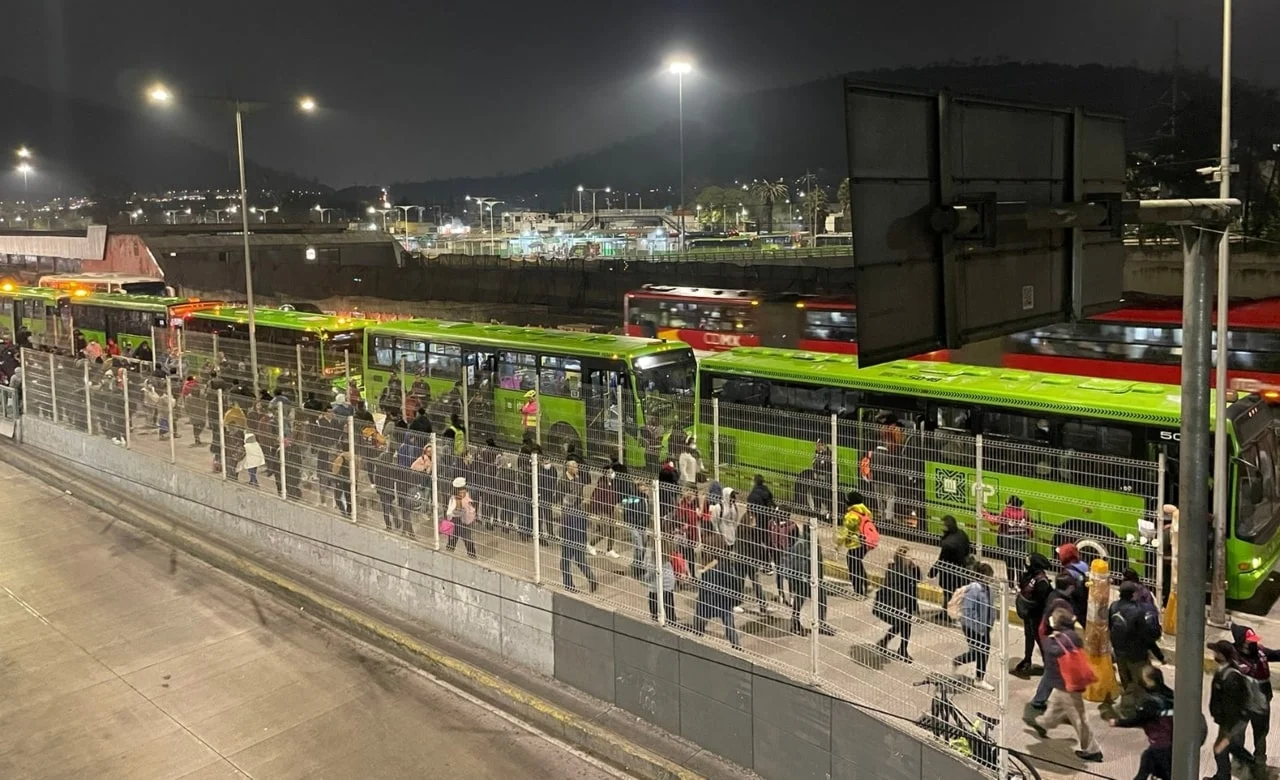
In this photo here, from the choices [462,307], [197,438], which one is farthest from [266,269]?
[197,438]

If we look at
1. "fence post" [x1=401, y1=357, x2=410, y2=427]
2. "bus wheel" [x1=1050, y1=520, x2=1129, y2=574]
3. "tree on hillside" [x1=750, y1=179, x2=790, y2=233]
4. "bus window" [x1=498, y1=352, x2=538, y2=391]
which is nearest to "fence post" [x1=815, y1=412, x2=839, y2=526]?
"bus wheel" [x1=1050, y1=520, x2=1129, y2=574]

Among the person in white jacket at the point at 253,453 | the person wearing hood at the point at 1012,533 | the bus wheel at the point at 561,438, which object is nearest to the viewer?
the person wearing hood at the point at 1012,533

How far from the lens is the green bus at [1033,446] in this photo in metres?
10.7

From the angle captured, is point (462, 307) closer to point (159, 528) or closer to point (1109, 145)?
point (159, 528)

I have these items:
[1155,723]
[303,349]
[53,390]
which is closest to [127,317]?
[303,349]

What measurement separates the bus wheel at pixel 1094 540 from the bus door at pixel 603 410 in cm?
667

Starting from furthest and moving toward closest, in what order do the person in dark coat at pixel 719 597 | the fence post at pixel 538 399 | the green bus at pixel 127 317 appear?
the green bus at pixel 127 317 < the fence post at pixel 538 399 < the person in dark coat at pixel 719 597

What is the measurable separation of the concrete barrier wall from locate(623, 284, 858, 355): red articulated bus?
15.2 metres

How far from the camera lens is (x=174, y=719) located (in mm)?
9438

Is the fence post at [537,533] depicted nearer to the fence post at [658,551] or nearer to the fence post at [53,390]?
the fence post at [658,551]

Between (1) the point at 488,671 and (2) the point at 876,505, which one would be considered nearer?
(1) the point at 488,671

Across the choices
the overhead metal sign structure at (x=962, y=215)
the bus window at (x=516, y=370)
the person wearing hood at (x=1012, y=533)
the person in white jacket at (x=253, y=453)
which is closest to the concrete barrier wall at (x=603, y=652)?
the person in white jacket at (x=253, y=453)

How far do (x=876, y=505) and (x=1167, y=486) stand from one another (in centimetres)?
315

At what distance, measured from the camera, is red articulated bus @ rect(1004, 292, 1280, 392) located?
1764 cm
